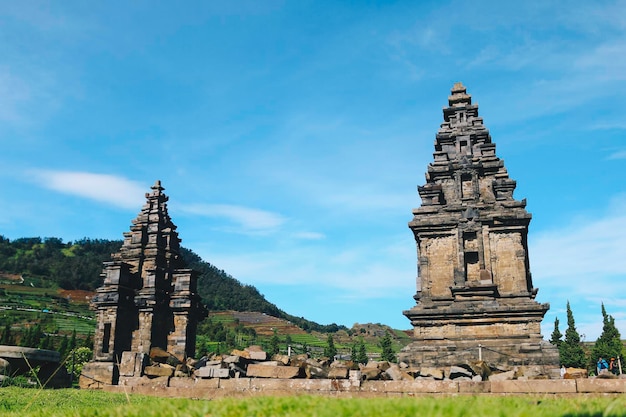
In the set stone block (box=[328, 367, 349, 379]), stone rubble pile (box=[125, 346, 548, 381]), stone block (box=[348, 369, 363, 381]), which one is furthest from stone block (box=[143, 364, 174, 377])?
stone block (box=[348, 369, 363, 381])

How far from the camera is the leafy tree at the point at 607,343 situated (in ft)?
166

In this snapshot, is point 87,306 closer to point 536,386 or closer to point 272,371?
point 272,371

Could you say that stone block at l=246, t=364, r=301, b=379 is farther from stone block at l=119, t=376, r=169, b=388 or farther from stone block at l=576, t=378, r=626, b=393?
stone block at l=576, t=378, r=626, b=393

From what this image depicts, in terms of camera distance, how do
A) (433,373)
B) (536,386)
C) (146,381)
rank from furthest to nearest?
1. (146,381)
2. (433,373)
3. (536,386)

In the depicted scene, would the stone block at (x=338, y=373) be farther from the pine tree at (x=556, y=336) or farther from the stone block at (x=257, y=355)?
the pine tree at (x=556, y=336)

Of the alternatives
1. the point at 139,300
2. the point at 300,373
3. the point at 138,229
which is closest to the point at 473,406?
the point at 300,373

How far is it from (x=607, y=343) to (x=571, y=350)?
5.17 metres

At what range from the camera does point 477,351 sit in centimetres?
1955

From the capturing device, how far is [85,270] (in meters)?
128

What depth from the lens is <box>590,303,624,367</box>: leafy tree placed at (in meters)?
50.5

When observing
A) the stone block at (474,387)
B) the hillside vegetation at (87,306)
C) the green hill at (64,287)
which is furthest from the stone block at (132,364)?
the green hill at (64,287)

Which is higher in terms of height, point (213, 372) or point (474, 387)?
point (213, 372)

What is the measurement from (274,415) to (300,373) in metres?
8.62

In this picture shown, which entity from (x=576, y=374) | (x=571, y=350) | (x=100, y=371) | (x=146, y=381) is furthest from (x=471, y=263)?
(x=571, y=350)
